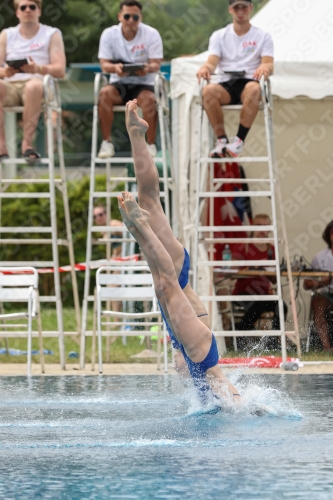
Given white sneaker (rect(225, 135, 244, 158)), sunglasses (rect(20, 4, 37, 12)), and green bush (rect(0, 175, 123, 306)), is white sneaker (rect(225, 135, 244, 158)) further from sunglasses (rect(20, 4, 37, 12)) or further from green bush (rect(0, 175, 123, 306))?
green bush (rect(0, 175, 123, 306))

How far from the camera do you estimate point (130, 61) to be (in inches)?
337

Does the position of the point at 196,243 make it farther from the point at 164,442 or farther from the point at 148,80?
the point at 164,442

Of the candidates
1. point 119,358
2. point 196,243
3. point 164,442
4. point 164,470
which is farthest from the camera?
point 119,358

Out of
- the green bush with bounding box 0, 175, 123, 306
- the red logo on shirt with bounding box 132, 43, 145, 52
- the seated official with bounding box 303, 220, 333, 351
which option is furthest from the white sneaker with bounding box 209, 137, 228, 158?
the green bush with bounding box 0, 175, 123, 306

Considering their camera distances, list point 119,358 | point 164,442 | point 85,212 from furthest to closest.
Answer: point 85,212, point 119,358, point 164,442

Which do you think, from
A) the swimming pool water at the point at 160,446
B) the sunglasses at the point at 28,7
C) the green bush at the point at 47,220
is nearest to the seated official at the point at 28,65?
the sunglasses at the point at 28,7

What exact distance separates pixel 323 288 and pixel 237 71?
2.67 m

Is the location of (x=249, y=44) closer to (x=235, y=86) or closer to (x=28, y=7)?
(x=235, y=86)

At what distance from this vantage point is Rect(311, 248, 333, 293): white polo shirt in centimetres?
971

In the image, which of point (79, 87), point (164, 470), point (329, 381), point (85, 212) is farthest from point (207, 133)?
point (79, 87)

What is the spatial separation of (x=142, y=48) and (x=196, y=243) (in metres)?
1.89

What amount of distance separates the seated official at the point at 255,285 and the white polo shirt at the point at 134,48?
231cm

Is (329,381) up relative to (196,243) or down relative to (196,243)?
down

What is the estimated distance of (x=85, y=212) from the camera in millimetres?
16297
